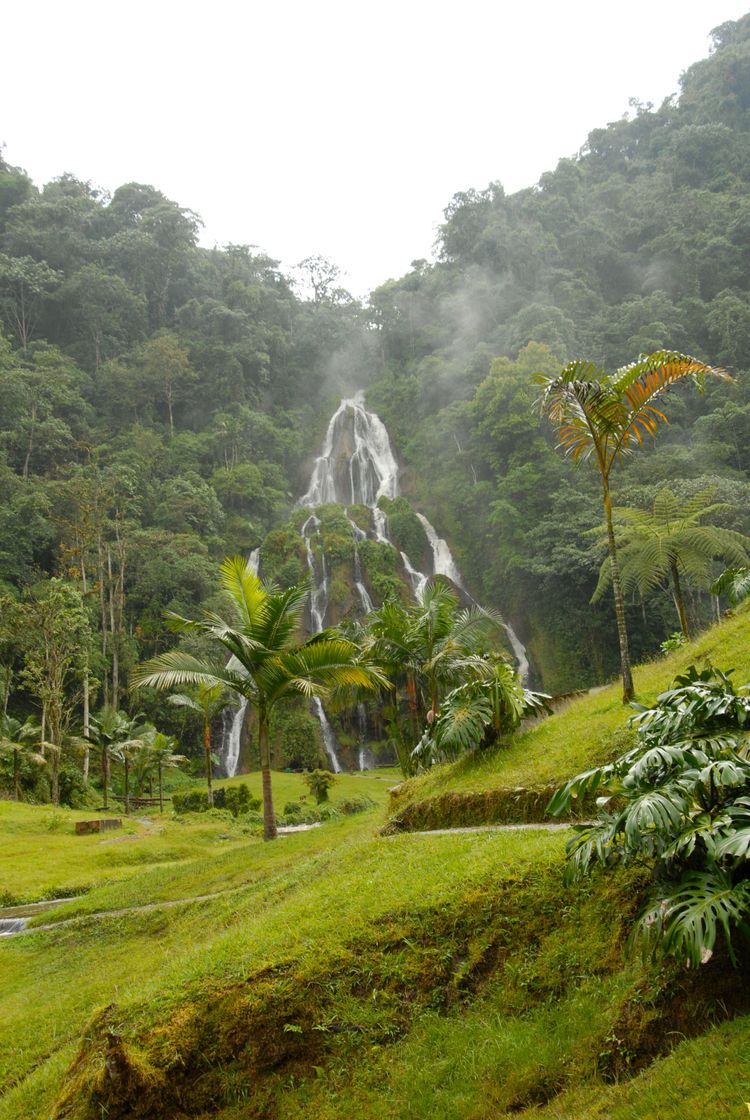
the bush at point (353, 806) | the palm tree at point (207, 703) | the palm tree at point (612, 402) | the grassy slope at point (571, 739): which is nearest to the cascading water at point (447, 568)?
the palm tree at point (207, 703)

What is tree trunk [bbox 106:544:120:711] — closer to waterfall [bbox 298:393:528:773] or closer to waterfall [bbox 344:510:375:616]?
waterfall [bbox 298:393:528:773]

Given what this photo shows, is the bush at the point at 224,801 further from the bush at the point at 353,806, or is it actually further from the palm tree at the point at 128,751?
the bush at the point at 353,806

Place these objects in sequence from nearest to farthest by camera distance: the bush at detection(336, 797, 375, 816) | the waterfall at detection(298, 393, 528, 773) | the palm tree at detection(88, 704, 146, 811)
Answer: the bush at detection(336, 797, 375, 816), the palm tree at detection(88, 704, 146, 811), the waterfall at detection(298, 393, 528, 773)

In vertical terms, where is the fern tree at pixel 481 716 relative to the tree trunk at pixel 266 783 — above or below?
above

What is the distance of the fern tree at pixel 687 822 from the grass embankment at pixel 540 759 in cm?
272

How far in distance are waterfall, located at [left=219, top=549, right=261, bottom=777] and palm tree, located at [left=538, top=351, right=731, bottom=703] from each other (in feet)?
88.2

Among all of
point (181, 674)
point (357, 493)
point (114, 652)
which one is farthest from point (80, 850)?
point (357, 493)

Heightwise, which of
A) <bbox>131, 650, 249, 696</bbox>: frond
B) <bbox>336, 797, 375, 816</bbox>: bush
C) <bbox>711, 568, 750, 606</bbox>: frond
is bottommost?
<bbox>336, 797, 375, 816</bbox>: bush

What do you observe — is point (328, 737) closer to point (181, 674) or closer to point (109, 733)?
point (109, 733)

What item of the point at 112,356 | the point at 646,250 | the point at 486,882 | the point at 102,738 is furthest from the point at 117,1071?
the point at 646,250

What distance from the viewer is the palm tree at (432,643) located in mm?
15047

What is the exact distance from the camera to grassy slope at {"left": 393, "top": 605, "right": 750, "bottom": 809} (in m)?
7.61

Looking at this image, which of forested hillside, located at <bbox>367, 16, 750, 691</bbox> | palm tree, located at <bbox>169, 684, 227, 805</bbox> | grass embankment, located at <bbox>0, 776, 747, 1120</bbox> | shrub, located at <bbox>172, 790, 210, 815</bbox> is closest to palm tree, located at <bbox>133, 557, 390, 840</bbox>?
palm tree, located at <bbox>169, 684, 227, 805</bbox>

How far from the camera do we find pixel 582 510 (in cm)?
3647
